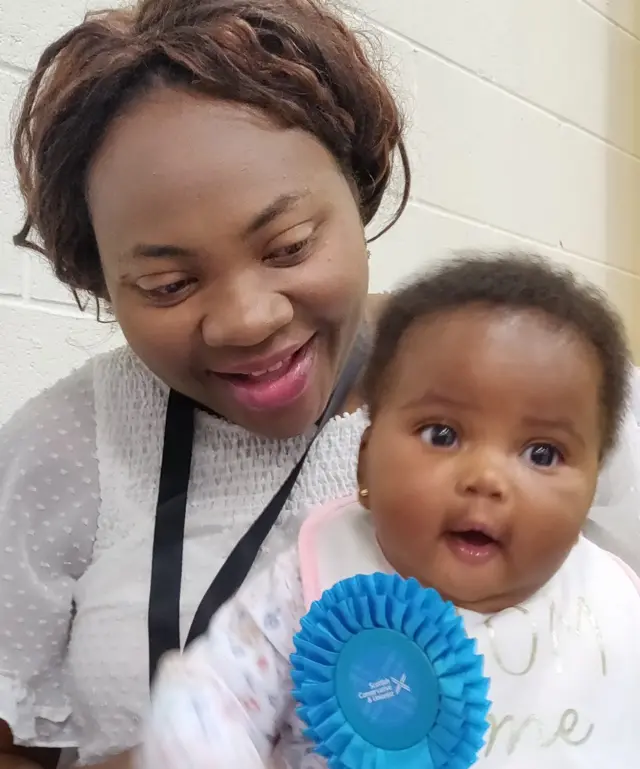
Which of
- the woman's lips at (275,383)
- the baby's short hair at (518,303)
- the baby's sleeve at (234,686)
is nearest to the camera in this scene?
the baby's sleeve at (234,686)

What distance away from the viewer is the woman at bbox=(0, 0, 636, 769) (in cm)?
67

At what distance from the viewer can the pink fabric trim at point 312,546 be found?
606 millimetres

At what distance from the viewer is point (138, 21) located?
73cm

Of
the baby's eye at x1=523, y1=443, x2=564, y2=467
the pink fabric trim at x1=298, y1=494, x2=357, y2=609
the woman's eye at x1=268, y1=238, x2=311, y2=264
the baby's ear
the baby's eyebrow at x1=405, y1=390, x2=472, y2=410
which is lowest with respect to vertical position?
the pink fabric trim at x1=298, y1=494, x2=357, y2=609

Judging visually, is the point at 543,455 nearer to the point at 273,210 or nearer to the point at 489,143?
the point at 273,210

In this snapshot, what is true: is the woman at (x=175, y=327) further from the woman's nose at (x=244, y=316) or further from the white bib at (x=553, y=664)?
the white bib at (x=553, y=664)

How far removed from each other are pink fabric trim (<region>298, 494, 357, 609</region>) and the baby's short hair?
9 cm

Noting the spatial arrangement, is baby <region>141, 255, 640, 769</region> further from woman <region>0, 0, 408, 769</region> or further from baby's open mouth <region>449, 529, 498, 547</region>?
woman <region>0, 0, 408, 769</region>

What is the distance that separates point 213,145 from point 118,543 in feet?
1.14

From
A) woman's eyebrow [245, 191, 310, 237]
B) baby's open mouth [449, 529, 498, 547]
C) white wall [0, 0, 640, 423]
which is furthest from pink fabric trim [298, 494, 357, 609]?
white wall [0, 0, 640, 423]

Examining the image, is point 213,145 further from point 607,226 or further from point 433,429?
point 607,226

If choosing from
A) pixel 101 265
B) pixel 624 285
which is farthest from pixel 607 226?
pixel 101 265

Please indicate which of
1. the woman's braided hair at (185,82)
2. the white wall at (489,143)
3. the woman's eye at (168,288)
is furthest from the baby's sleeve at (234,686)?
the white wall at (489,143)

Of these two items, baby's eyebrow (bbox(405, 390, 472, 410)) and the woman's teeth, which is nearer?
baby's eyebrow (bbox(405, 390, 472, 410))
